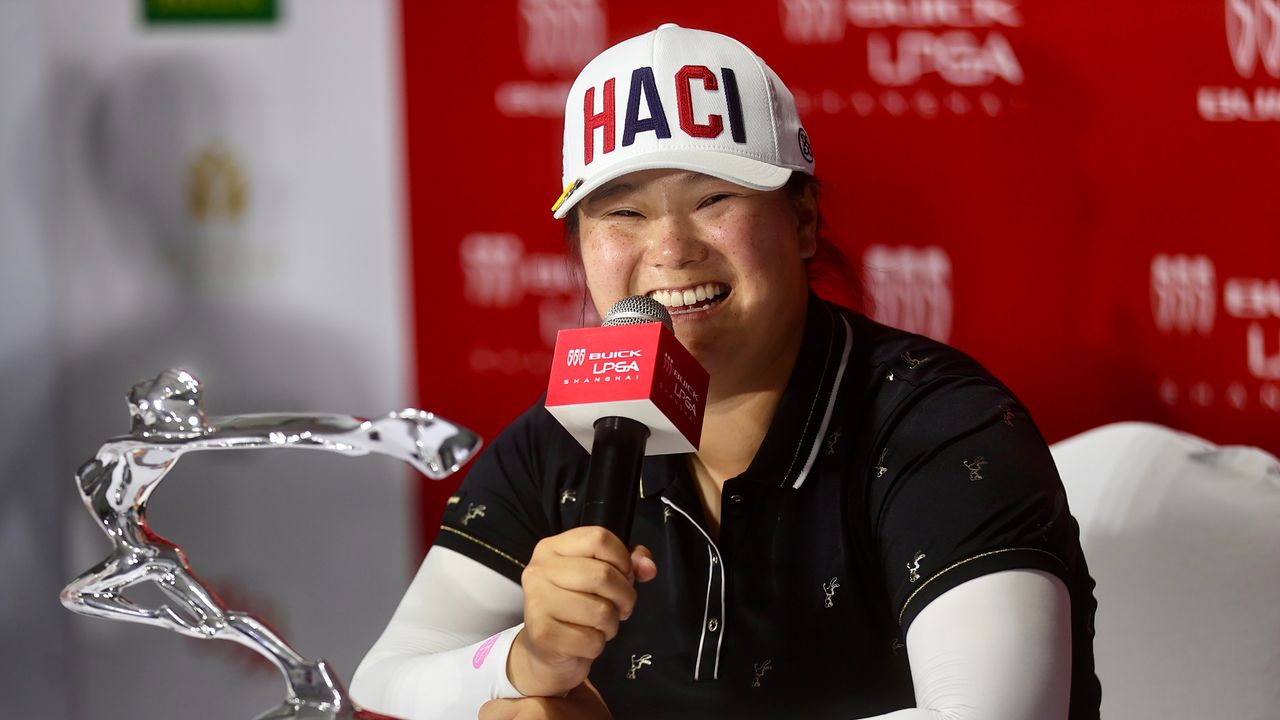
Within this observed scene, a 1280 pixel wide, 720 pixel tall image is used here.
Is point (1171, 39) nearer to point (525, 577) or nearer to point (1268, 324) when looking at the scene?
point (1268, 324)

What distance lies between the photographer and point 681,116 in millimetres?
1151

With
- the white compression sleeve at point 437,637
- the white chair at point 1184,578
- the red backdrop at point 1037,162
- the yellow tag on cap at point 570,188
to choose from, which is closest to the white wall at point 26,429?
the red backdrop at point 1037,162

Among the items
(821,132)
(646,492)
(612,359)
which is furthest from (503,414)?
(612,359)

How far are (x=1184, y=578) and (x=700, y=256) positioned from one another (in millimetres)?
729

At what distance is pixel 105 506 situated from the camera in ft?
2.57

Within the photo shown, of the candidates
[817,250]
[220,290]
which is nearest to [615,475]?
[817,250]

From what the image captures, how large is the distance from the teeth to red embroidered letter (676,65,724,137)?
14cm

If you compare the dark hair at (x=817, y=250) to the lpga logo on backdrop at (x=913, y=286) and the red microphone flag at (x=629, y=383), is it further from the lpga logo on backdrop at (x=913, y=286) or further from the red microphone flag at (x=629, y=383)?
the lpga logo on backdrop at (x=913, y=286)

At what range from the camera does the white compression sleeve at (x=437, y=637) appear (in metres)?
1.14

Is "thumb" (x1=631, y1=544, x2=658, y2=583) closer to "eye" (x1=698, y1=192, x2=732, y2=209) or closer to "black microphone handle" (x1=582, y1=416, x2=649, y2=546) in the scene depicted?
"black microphone handle" (x1=582, y1=416, x2=649, y2=546)

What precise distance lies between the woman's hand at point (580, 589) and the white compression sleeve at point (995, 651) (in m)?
0.25

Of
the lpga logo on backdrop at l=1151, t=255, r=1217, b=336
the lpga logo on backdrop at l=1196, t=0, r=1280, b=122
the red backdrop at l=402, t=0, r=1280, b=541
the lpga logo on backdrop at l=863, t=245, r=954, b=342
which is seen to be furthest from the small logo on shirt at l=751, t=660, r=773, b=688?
the lpga logo on backdrop at l=1196, t=0, r=1280, b=122

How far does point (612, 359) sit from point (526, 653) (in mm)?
259

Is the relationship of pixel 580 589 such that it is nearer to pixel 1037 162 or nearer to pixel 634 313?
pixel 634 313
